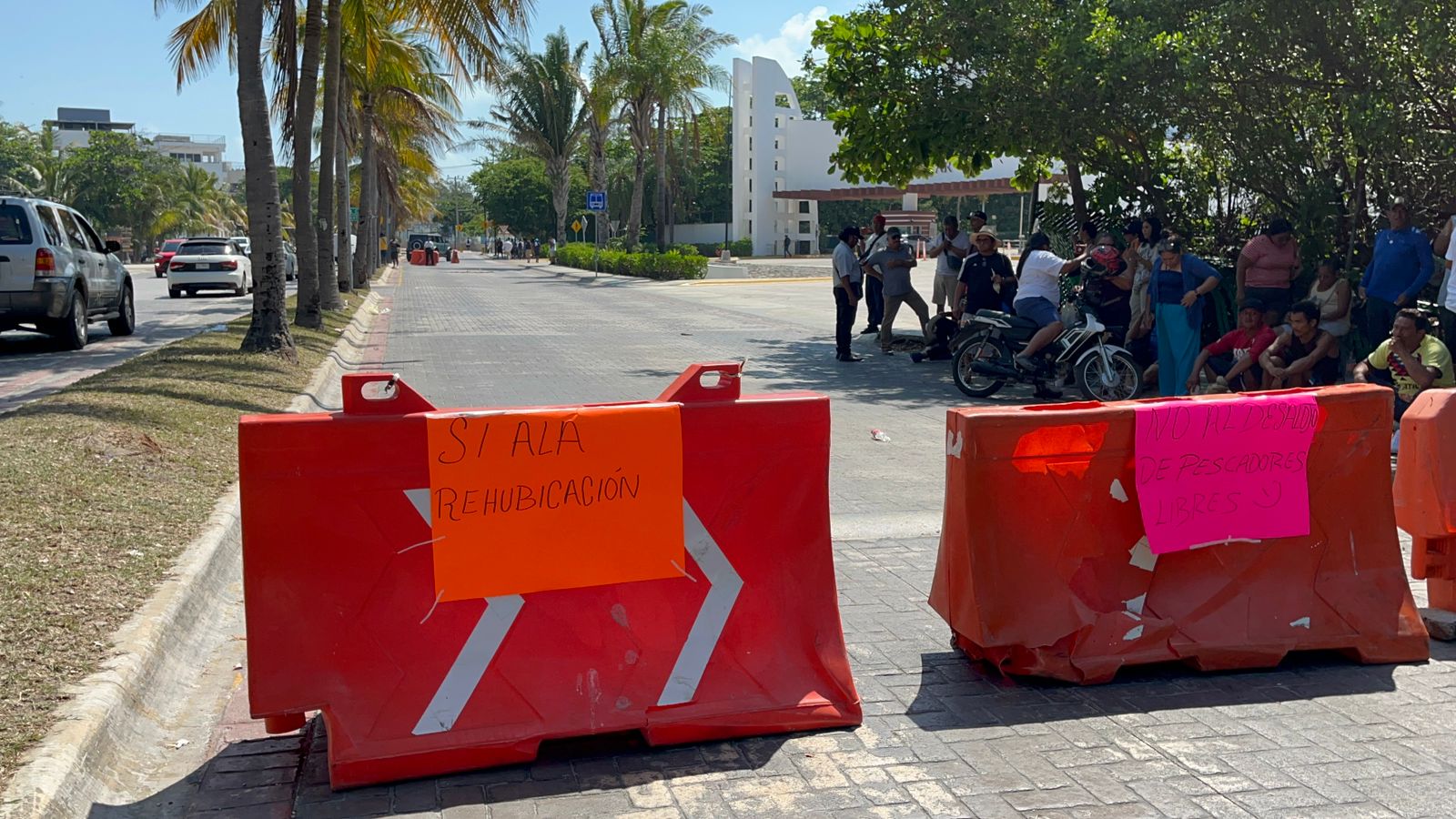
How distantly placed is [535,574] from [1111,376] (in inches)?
388

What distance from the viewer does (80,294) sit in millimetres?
17062

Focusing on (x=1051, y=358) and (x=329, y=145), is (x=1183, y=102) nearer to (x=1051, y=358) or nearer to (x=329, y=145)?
(x=1051, y=358)

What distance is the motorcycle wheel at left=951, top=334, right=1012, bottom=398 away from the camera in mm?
13625

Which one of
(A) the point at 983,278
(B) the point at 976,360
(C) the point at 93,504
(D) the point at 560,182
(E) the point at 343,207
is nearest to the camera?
(C) the point at 93,504

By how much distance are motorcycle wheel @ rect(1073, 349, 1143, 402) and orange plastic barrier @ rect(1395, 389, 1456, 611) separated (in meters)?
7.28

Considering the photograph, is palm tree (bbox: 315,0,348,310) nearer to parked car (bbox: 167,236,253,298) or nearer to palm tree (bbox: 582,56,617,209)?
parked car (bbox: 167,236,253,298)

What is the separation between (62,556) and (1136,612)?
471cm

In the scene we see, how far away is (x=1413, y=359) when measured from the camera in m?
9.78

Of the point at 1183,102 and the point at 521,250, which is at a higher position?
the point at 1183,102

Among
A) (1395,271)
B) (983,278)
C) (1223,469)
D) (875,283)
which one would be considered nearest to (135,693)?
(1223,469)

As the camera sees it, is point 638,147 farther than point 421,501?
Yes

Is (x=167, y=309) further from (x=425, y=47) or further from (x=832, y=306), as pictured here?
(x=832, y=306)

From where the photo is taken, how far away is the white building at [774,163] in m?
71.2

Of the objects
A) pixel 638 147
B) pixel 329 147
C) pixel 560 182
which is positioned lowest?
pixel 329 147
